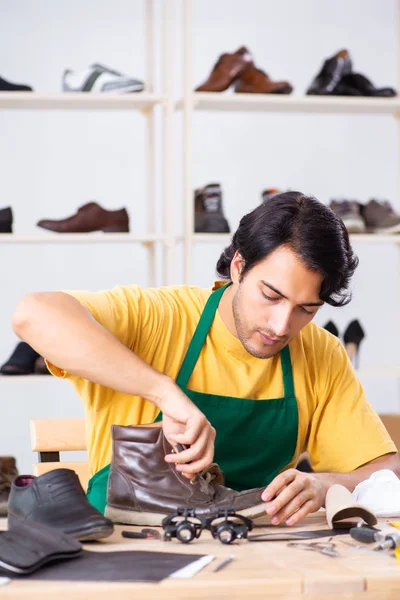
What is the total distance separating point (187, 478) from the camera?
156 centimetres

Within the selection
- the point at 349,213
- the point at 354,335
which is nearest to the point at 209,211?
the point at 349,213

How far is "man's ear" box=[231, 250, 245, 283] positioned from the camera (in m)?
1.97

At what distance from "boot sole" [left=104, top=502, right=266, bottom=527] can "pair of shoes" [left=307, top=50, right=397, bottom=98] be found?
2348 mm

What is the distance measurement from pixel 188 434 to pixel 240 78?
7.38ft

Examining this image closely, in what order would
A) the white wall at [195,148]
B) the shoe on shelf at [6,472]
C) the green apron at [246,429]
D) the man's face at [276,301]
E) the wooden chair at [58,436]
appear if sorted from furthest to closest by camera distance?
the white wall at [195,148], the shoe on shelf at [6,472], the wooden chair at [58,436], the green apron at [246,429], the man's face at [276,301]

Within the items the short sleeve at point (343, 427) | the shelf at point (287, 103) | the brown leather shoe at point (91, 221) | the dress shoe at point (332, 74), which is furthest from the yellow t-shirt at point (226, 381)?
the dress shoe at point (332, 74)

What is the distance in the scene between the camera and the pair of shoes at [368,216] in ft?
11.5

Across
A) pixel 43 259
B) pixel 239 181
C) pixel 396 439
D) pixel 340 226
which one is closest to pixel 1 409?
pixel 43 259

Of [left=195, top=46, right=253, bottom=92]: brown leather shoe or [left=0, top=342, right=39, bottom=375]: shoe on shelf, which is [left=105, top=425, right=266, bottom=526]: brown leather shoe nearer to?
[left=0, top=342, right=39, bottom=375]: shoe on shelf

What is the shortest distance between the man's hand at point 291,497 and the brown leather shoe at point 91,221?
1940mm

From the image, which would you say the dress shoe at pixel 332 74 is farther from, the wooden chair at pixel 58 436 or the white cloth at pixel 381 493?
Answer: the white cloth at pixel 381 493

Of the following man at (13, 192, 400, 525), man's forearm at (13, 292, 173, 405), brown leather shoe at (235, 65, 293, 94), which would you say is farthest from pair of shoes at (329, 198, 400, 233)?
man's forearm at (13, 292, 173, 405)

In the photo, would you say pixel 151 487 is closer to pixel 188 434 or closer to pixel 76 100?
pixel 188 434

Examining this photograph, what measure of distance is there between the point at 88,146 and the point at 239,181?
0.72 m
